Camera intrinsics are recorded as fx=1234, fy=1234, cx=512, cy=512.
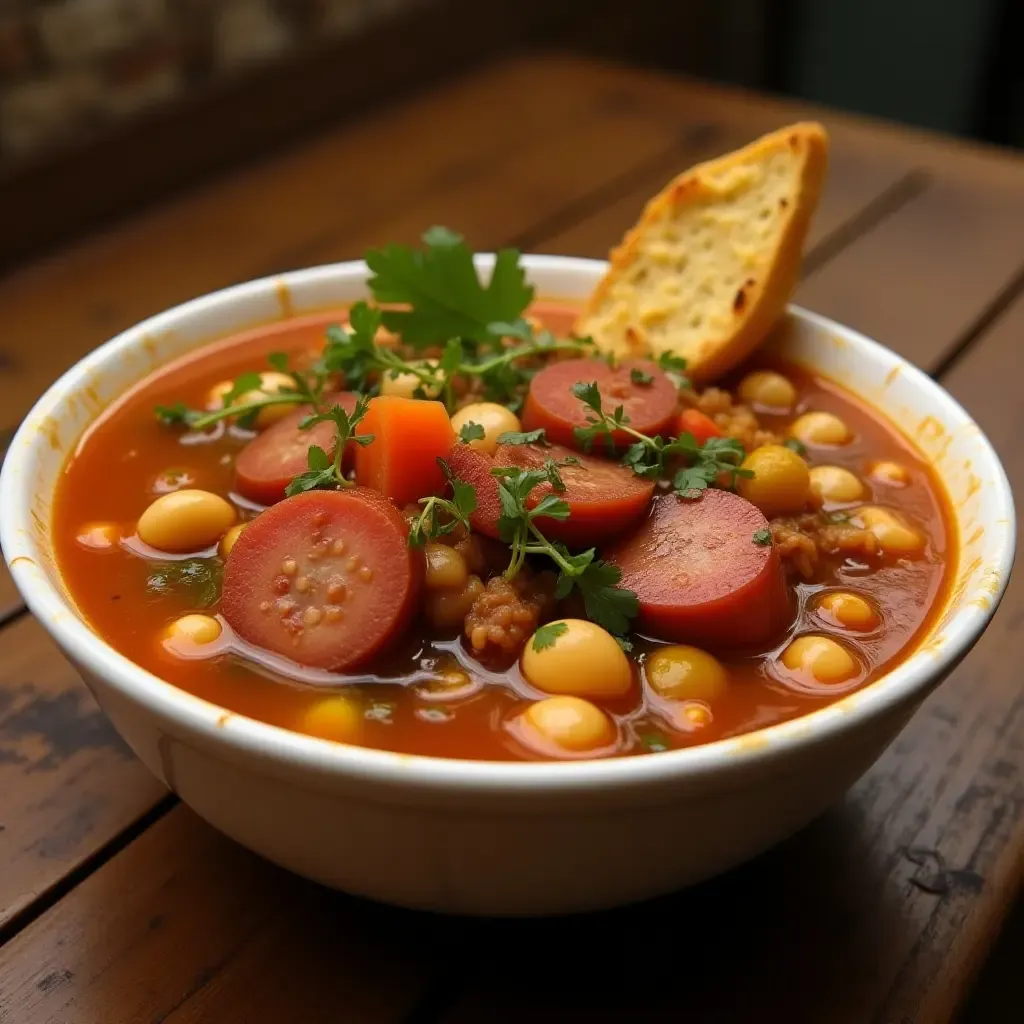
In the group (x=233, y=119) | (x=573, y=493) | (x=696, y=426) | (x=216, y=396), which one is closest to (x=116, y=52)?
(x=233, y=119)

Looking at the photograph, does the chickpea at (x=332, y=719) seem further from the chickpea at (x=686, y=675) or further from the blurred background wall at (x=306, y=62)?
the blurred background wall at (x=306, y=62)

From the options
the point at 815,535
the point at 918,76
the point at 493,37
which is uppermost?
the point at 815,535

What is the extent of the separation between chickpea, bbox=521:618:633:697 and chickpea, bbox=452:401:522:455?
25 centimetres

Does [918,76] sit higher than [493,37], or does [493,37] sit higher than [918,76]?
[493,37]

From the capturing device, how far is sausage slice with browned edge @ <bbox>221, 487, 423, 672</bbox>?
44.4 inches

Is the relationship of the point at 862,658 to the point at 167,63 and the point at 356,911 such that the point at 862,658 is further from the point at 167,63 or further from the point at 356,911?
the point at 167,63

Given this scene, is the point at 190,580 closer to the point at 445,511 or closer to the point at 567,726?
the point at 445,511

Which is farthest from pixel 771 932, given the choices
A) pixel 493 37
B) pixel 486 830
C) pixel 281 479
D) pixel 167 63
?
pixel 493 37

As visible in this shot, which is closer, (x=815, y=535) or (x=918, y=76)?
(x=815, y=535)

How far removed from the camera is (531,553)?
120cm

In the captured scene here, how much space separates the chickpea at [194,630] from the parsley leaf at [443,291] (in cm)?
50

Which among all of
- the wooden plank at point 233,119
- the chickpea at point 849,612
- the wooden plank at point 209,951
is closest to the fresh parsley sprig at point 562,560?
the chickpea at point 849,612

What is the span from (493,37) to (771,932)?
326 cm

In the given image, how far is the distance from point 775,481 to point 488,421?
317mm
